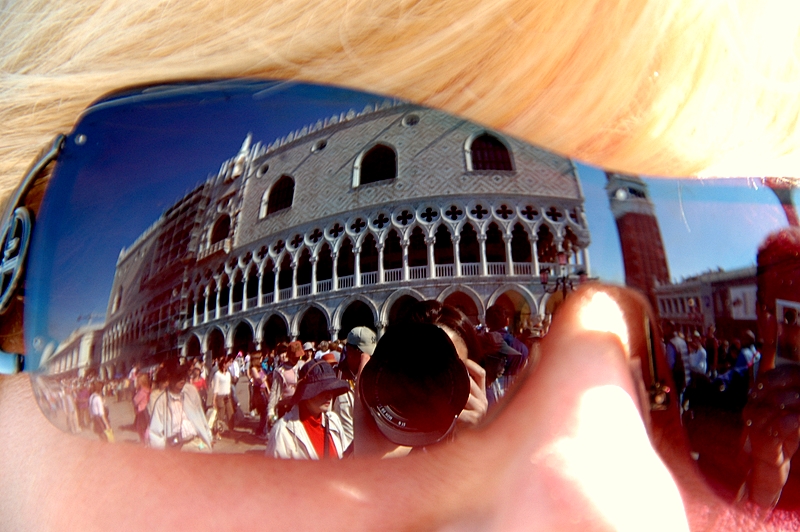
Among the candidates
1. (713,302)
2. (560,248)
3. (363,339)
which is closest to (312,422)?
(363,339)

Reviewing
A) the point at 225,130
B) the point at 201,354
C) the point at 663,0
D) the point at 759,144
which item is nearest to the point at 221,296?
the point at 201,354

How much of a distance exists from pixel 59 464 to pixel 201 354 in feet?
1.45

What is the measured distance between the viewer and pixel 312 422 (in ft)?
2.26

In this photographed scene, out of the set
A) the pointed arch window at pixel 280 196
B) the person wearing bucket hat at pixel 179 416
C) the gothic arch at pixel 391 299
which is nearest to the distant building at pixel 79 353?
the person wearing bucket hat at pixel 179 416

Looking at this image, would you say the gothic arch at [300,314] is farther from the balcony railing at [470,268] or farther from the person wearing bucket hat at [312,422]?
the balcony railing at [470,268]

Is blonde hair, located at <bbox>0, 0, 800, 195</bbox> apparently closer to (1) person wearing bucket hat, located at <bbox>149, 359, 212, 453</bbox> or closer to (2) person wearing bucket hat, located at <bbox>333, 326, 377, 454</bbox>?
(2) person wearing bucket hat, located at <bbox>333, 326, 377, 454</bbox>

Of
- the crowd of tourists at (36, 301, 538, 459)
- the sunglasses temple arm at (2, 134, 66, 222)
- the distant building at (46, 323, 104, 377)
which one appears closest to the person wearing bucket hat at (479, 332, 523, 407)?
the crowd of tourists at (36, 301, 538, 459)

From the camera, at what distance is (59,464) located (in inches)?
35.4

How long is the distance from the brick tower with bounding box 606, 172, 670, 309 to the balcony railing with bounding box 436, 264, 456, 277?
31cm

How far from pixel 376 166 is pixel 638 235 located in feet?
1.55

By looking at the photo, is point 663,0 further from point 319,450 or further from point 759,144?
point 319,450

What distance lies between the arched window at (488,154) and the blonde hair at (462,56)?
0.24 ft

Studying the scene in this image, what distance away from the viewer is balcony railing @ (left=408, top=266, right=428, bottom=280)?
26.7 inches

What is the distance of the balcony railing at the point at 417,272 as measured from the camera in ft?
2.22
